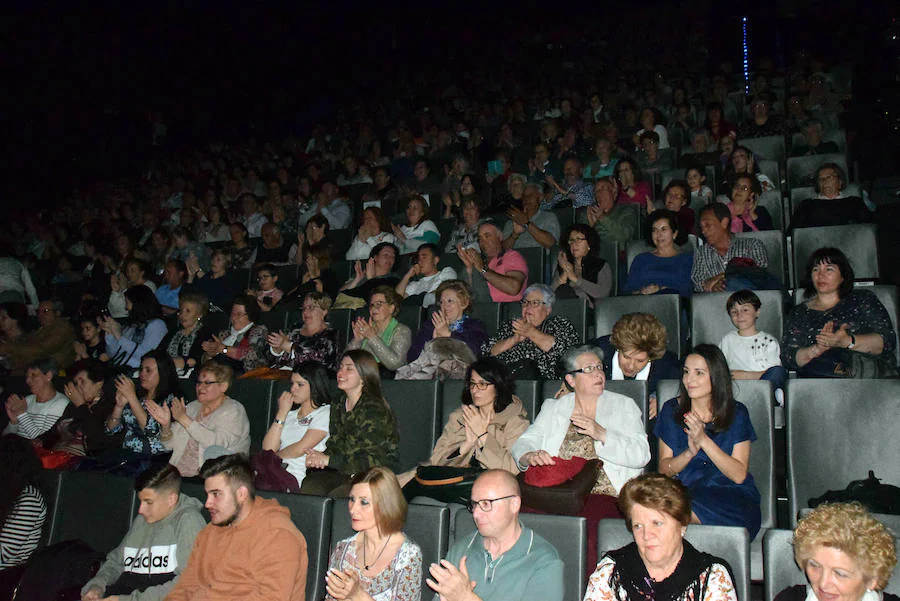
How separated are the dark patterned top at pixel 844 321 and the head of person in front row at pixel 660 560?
1.43 metres

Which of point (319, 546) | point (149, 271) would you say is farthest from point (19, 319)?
point (319, 546)

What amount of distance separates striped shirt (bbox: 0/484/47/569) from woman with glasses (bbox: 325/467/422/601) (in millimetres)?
1506

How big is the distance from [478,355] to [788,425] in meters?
1.41

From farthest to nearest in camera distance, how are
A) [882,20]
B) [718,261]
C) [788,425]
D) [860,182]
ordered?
[882,20] → [860,182] → [718,261] → [788,425]

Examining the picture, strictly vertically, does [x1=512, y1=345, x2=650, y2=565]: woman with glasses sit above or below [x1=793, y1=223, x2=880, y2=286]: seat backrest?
below

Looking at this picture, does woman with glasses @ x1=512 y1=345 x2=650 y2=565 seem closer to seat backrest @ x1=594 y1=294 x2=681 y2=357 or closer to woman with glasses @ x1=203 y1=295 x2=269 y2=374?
seat backrest @ x1=594 y1=294 x2=681 y2=357

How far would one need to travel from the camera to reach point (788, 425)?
2.51 m

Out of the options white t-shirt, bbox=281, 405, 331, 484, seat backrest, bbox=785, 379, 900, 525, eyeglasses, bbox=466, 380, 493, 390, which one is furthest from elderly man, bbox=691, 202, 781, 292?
white t-shirt, bbox=281, 405, 331, 484

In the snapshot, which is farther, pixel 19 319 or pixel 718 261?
pixel 19 319

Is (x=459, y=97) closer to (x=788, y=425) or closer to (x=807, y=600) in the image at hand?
(x=788, y=425)

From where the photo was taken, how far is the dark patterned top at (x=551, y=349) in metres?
3.20

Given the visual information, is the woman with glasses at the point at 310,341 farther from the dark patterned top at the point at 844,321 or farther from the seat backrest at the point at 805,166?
the seat backrest at the point at 805,166

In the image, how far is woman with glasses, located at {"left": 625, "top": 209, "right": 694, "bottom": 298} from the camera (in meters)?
3.75

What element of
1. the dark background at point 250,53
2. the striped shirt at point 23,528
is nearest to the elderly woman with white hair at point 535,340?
the striped shirt at point 23,528
